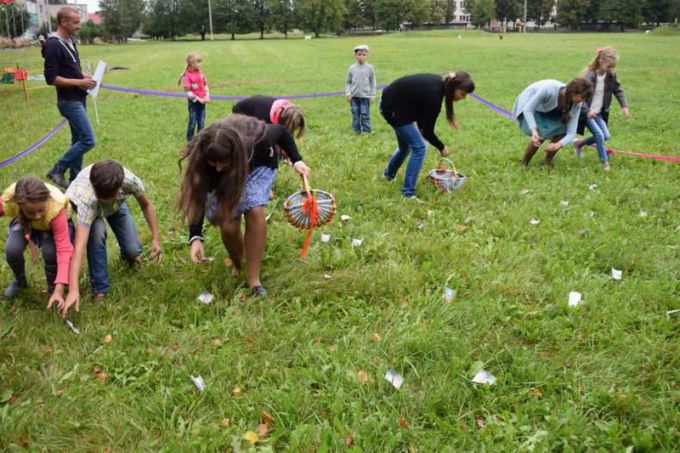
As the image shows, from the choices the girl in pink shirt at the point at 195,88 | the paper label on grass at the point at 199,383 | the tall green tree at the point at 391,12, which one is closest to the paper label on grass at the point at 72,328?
the paper label on grass at the point at 199,383

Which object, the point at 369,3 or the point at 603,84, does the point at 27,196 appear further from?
the point at 369,3

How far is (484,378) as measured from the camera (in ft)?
9.63

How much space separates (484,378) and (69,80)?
514cm

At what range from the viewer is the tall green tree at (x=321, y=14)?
7606 centimetres

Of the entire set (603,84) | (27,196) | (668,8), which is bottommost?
(27,196)

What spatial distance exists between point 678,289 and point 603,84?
4066mm

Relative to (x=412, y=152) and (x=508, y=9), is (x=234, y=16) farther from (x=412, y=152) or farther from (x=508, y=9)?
(x=412, y=152)

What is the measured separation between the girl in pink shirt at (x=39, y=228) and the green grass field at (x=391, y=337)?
0.29 m

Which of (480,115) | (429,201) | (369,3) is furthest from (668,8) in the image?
(429,201)

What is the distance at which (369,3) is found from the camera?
84.6 meters

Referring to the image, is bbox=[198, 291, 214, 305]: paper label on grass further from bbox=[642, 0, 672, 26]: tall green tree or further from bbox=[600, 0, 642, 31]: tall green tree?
bbox=[642, 0, 672, 26]: tall green tree

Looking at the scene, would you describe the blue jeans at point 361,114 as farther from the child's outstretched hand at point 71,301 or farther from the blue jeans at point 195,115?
the child's outstretched hand at point 71,301

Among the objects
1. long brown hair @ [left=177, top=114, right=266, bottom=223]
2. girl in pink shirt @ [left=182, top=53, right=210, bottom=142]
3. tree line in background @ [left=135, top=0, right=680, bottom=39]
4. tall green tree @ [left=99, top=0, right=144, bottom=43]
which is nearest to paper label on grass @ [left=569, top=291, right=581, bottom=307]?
long brown hair @ [left=177, top=114, right=266, bottom=223]

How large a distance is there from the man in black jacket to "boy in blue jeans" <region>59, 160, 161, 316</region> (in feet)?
7.96
